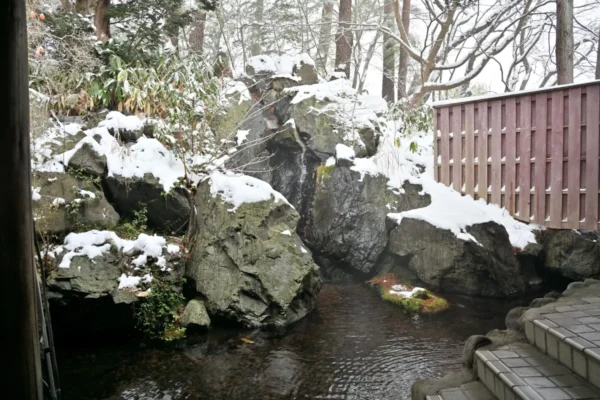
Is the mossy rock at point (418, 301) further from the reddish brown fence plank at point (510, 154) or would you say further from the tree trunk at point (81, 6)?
the tree trunk at point (81, 6)

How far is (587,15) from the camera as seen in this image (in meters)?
13.7

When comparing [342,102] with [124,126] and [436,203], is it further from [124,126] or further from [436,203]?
[124,126]

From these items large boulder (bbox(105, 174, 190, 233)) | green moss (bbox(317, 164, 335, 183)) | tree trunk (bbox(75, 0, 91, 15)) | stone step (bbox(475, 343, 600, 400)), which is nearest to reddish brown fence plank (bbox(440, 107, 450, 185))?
green moss (bbox(317, 164, 335, 183))

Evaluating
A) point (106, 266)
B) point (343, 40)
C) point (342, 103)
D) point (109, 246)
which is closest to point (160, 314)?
point (106, 266)

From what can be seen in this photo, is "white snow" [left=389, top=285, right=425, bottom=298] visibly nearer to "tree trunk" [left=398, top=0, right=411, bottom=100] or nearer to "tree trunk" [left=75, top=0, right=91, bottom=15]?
"tree trunk" [left=398, top=0, right=411, bottom=100]

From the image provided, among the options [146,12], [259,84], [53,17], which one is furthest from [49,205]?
[259,84]

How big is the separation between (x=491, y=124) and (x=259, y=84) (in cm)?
539

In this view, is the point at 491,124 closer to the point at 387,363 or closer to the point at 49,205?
the point at 387,363

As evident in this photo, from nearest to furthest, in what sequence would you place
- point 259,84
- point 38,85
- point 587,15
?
point 38,85 → point 259,84 → point 587,15

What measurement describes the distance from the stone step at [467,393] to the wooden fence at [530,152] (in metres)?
4.33

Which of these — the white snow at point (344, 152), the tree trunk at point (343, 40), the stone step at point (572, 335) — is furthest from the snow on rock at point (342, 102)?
the stone step at point (572, 335)

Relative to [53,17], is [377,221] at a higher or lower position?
lower

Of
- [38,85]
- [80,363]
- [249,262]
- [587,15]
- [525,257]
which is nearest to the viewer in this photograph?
Result: [80,363]

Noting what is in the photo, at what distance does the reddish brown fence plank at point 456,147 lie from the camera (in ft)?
26.3
